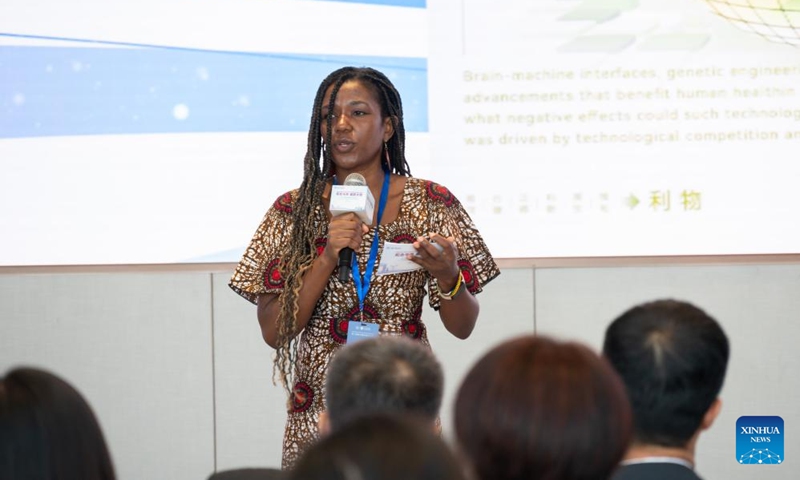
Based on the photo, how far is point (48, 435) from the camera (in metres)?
1.27

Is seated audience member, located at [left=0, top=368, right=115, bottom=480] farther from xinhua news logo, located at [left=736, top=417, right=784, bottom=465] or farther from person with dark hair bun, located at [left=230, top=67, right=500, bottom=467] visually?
xinhua news logo, located at [left=736, top=417, right=784, bottom=465]

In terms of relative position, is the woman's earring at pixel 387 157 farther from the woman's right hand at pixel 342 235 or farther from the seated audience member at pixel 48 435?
the seated audience member at pixel 48 435

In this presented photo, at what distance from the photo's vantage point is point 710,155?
412 centimetres

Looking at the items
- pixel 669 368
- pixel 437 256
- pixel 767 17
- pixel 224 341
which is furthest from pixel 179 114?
pixel 669 368

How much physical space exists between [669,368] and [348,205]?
949 millimetres

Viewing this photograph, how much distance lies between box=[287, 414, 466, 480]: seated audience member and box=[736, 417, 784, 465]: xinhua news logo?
3.61 m

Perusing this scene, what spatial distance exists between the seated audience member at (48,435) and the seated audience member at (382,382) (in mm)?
464

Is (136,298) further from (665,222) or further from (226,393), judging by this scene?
(665,222)

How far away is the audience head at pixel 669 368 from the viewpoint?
1.75 metres

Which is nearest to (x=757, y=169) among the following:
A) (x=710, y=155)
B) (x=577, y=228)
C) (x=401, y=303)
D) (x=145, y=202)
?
(x=710, y=155)

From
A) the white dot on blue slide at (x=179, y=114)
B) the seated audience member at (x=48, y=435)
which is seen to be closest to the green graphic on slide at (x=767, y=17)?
the white dot on blue slide at (x=179, y=114)

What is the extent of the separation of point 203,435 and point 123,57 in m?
1.65

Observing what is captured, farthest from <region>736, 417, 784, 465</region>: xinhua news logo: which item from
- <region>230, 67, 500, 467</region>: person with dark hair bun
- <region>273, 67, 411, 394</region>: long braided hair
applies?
<region>273, 67, 411, 394</region>: long braided hair

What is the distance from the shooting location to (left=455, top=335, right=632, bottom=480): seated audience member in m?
1.21
